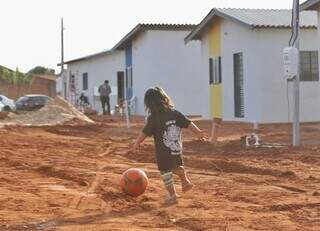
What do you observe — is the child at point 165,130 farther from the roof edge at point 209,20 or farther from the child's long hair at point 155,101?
the roof edge at point 209,20

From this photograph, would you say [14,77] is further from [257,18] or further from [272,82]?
[272,82]

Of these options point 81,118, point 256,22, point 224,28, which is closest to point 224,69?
point 224,28

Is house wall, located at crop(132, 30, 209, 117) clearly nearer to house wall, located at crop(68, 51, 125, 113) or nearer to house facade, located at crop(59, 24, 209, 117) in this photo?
house facade, located at crop(59, 24, 209, 117)

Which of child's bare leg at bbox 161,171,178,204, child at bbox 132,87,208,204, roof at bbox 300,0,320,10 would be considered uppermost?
roof at bbox 300,0,320,10

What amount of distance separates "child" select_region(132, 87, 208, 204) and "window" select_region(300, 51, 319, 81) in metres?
16.2

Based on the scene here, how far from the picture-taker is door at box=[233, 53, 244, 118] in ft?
85.0

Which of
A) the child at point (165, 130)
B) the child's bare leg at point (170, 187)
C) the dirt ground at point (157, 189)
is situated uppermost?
the child at point (165, 130)

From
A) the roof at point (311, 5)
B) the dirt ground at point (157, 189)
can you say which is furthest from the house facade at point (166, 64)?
the dirt ground at point (157, 189)

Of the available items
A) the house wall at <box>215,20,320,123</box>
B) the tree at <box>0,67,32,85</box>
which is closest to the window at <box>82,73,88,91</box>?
the tree at <box>0,67,32,85</box>

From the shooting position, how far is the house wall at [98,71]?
42.3 meters

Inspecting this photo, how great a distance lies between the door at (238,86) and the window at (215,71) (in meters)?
1.48

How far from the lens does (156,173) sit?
11.9 m

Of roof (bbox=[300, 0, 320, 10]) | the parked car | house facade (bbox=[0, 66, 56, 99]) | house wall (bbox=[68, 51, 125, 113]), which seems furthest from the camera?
house facade (bbox=[0, 66, 56, 99])

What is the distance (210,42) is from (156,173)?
17.4 m
